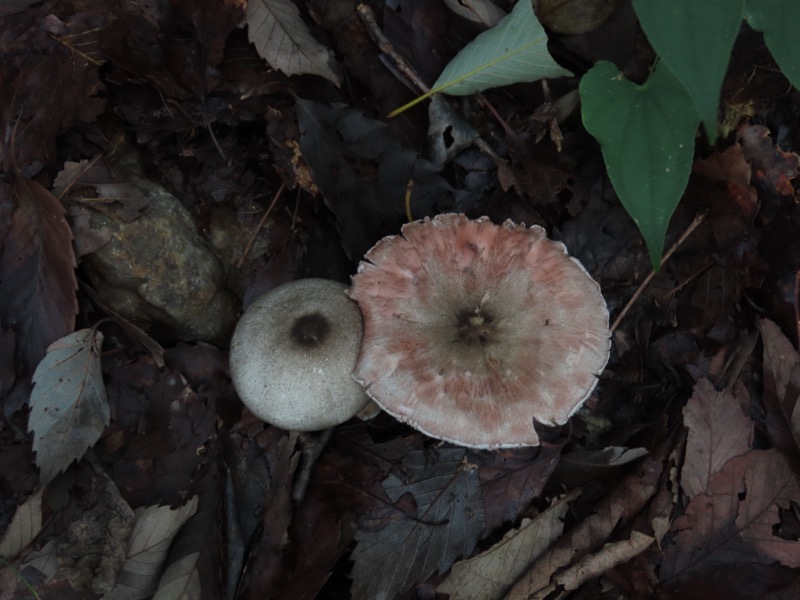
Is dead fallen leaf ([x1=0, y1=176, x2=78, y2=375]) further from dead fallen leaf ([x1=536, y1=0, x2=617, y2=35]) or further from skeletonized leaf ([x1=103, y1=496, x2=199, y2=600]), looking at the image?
dead fallen leaf ([x1=536, y1=0, x2=617, y2=35])

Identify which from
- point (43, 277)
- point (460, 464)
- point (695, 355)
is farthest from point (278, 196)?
point (695, 355)

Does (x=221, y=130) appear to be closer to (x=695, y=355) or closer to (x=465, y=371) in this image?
(x=465, y=371)

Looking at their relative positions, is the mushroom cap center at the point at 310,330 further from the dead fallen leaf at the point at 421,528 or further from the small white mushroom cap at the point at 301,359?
the dead fallen leaf at the point at 421,528

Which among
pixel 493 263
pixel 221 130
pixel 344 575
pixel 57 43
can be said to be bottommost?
pixel 344 575

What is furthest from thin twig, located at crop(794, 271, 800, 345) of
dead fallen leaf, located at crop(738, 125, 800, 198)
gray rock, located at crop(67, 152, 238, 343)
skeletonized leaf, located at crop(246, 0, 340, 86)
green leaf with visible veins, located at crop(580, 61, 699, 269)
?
gray rock, located at crop(67, 152, 238, 343)

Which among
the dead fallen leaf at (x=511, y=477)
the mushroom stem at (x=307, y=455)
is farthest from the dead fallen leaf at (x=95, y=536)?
the dead fallen leaf at (x=511, y=477)

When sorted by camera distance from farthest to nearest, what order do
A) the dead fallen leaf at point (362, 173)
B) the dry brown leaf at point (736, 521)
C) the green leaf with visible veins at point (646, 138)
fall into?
the dead fallen leaf at point (362, 173) → the dry brown leaf at point (736, 521) → the green leaf with visible veins at point (646, 138)
